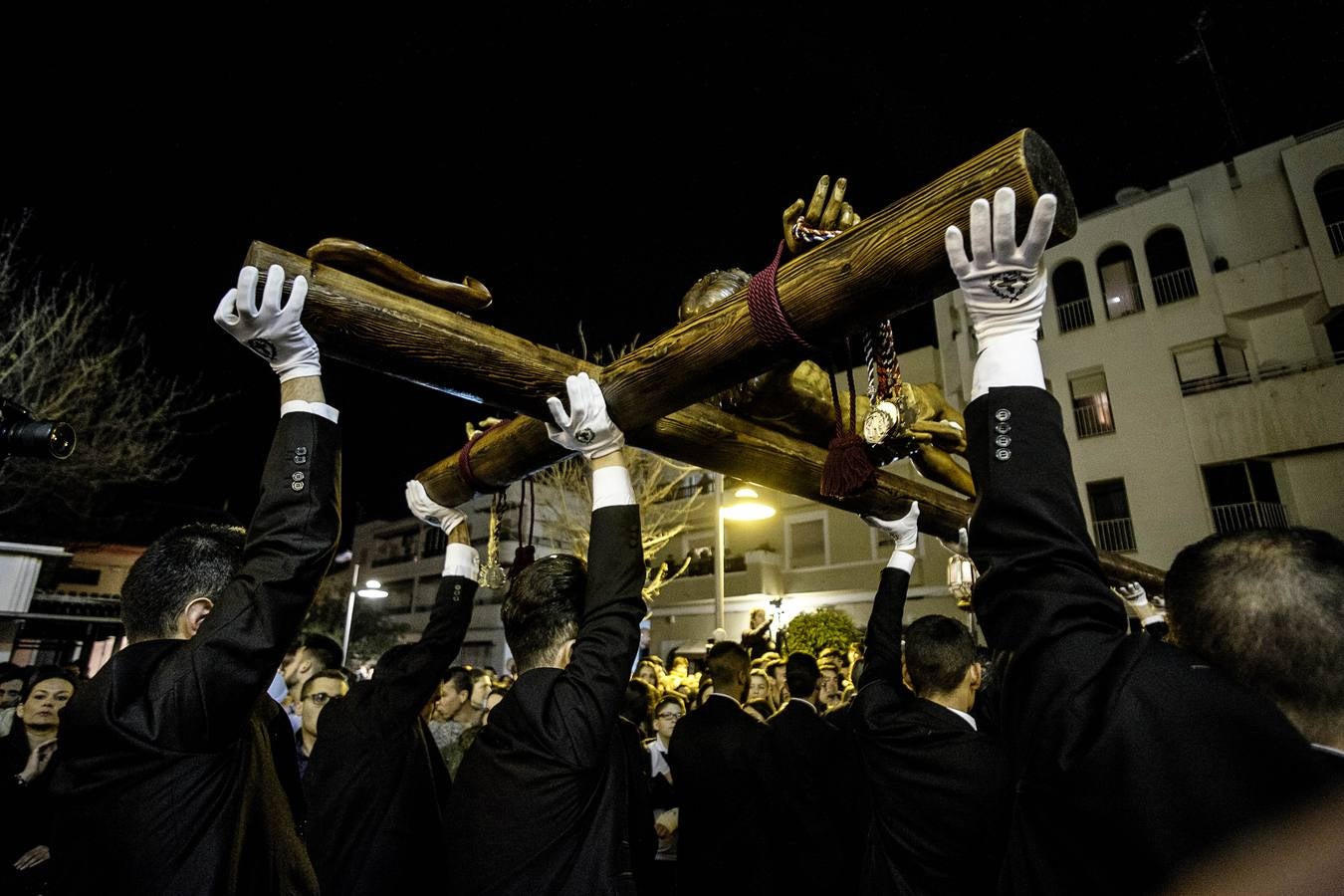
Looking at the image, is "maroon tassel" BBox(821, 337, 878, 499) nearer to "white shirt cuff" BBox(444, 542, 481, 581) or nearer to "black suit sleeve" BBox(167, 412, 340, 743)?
"black suit sleeve" BBox(167, 412, 340, 743)

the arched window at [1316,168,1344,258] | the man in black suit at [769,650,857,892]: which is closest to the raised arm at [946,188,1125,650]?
the man in black suit at [769,650,857,892]

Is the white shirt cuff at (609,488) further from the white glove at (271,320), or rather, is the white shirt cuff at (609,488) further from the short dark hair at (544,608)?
the white glove at (271,320)

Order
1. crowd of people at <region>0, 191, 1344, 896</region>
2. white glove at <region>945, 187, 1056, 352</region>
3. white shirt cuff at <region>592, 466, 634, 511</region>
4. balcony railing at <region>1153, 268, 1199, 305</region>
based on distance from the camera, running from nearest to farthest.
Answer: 1. crowd of people at <region>0, 191, 1344, 896</region>
2. white glove at <region>945, 187, 1056, 352</region>
3. white shirt cuff at <region>592, 466, 634, 511</region>
4. balcony railing at <region>1153, 268, 1199, 305</region>

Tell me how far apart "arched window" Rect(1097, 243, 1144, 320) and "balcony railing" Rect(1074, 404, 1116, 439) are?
256cm

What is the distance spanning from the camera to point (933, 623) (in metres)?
3.73

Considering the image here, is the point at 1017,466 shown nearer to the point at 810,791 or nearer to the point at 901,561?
the point at 901,561

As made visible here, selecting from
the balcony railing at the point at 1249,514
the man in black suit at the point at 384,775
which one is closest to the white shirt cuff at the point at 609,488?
the man in black suit at the point at 384,775

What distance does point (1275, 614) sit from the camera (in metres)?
1.39

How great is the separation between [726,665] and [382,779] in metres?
2.75

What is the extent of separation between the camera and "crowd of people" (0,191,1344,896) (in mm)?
1326

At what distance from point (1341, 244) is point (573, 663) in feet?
71.4

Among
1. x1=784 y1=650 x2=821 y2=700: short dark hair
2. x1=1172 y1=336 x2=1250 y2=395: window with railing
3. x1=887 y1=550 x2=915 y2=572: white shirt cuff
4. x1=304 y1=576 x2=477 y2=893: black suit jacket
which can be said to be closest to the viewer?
x1=304 y1=576 x2=477 y2=893: black suit jacket

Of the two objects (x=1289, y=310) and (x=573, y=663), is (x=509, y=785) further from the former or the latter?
(x=1289, y=310)

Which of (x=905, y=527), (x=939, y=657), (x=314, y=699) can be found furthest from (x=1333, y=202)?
(x=314, y=699)
